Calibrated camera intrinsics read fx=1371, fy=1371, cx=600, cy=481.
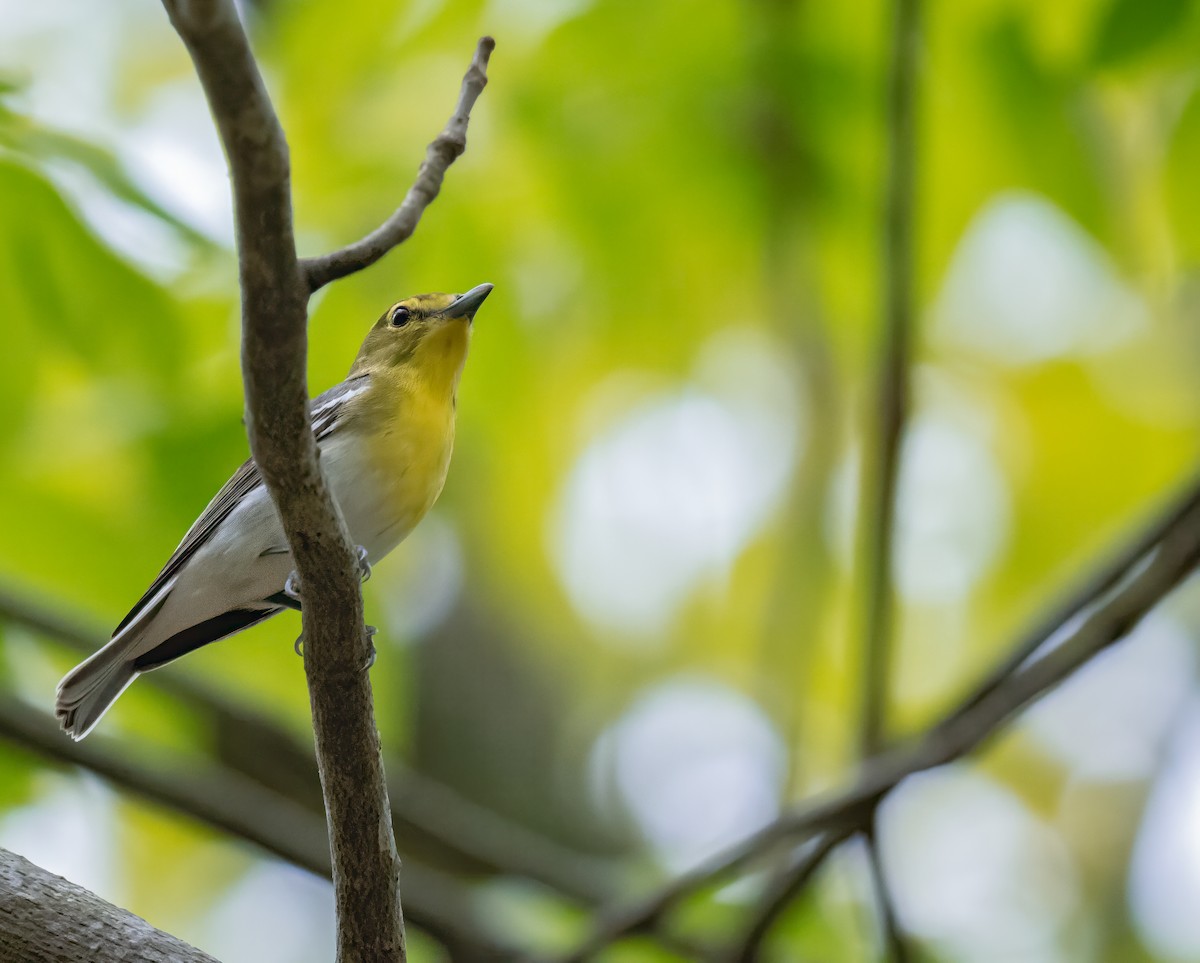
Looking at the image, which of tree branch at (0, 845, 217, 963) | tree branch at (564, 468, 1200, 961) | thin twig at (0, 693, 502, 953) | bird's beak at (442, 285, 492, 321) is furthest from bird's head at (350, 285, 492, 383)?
tree branch at (0, 845, 217, 963)

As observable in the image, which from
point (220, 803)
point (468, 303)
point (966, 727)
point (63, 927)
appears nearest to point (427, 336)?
point (468, 303)

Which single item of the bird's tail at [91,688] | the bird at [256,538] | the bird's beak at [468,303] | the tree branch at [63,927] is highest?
the bird's beak at [468,303]

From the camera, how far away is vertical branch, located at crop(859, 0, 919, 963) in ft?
14.9

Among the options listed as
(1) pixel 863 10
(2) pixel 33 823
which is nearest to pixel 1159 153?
(1) pixel 863 10

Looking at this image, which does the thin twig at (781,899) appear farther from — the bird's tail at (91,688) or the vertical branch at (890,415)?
the bird's tail at (91,688)

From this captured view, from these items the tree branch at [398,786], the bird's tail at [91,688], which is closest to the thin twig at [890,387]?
the tree branch at [398,786]

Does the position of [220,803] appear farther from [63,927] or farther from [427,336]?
[63,927]

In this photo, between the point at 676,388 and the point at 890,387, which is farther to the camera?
the point at 676,388

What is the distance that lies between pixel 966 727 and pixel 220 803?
3.11 meters

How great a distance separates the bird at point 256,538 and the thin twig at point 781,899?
6.40ft

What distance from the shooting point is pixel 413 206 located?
2912 mm

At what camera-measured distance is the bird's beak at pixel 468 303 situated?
5.14 meters

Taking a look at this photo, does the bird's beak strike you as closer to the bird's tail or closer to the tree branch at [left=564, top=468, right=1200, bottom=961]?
the bird's tail

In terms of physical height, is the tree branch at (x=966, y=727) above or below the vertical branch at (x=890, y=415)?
below
